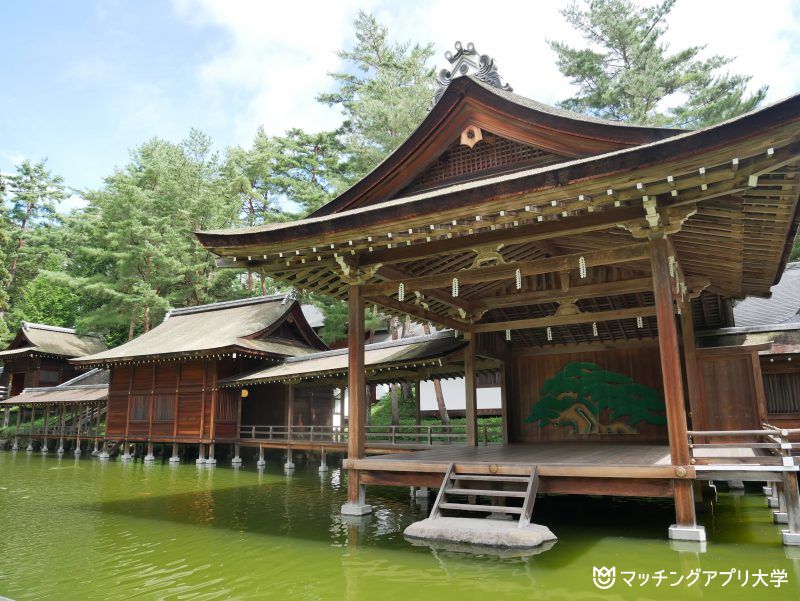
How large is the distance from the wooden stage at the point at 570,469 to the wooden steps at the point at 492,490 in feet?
0.28

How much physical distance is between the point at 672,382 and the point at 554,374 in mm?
6444

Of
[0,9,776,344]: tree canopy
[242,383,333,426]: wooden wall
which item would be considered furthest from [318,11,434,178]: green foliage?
[242,383,333,426]: wooden wall

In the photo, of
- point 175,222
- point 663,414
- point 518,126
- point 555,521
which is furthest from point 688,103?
point 175,222

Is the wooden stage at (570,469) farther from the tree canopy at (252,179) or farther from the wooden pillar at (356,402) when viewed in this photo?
the tree canopy at (252,179)

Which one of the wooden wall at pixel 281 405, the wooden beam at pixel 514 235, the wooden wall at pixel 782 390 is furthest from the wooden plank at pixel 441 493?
the wooden wall at pixel 281 405

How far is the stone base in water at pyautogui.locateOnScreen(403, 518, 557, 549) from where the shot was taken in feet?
20.1

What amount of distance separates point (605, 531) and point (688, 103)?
2059cm

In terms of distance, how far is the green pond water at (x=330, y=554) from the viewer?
16.3 ft

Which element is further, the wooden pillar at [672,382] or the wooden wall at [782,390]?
the wooden wall at [782,390]

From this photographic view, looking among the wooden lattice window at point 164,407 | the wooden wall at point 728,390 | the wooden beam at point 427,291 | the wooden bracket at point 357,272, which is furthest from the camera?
the wooden lattice window at point 164,407

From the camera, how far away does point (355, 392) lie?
8672mm

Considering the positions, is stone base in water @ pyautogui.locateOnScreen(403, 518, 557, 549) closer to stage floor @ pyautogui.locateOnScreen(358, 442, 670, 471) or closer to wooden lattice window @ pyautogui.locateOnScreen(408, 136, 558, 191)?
stage floor @ pyautogui.locateOnScreen(358, 442, 670, 471)

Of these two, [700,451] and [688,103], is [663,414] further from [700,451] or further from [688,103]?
[688,103]

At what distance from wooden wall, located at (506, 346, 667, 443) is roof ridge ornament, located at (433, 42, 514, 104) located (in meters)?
6.11
